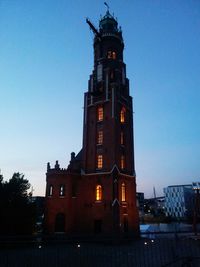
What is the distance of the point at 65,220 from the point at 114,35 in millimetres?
33221

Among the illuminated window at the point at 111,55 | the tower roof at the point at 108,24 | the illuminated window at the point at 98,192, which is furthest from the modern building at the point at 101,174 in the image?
the tower roof at the point at 108,24

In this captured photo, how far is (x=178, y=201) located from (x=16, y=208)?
118m

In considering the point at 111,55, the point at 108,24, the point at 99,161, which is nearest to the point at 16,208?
the point at 99,161

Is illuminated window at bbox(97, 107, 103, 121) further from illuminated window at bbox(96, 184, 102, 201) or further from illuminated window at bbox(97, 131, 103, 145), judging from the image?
illuminated window at bbox(96, 184, 102, 201)

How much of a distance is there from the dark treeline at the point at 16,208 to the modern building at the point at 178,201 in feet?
361

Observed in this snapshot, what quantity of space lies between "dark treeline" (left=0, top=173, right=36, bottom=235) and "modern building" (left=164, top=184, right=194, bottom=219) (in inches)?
4332

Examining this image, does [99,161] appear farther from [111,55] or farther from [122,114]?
[111,55]

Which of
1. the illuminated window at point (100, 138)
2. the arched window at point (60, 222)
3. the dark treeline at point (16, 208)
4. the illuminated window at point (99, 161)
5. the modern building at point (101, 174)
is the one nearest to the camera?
the dark treeline at point (16, 208)

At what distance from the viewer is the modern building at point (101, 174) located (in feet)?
112

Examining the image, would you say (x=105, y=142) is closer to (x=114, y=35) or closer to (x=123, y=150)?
(x=123, y=150)

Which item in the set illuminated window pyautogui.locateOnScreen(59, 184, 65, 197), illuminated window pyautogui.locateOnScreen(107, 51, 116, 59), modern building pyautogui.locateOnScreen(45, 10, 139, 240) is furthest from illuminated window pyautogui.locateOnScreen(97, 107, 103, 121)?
illuminated window pyautogui.locateOnScreen(59, 184, 65, 197)

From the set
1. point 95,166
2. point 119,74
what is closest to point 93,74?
point 119,74

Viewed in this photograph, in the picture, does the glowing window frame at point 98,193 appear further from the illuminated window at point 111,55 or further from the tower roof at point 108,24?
the tower roof at point 108,24

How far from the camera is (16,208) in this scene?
27.5 metres
